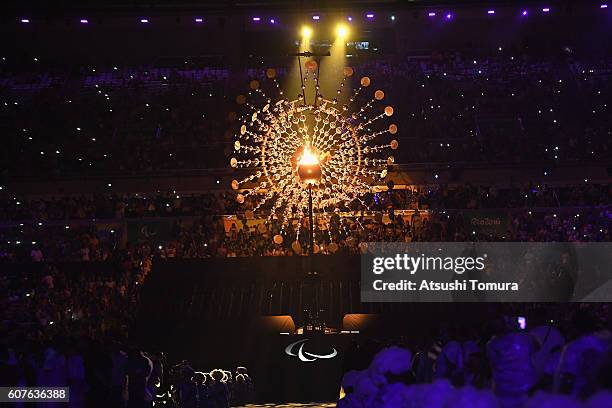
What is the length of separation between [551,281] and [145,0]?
32.1ft

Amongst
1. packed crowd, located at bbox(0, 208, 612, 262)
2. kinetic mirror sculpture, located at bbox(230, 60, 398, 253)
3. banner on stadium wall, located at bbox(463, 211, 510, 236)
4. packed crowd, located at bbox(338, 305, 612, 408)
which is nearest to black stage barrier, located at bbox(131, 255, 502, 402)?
kinetic mirror sculpture, located at bbox(230, 60, 398, 253)

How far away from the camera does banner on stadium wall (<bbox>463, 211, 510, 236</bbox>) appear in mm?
22266

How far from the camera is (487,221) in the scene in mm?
22375

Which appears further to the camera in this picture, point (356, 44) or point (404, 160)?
point (356, 44)

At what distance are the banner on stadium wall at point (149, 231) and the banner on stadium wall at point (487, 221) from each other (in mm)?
7982

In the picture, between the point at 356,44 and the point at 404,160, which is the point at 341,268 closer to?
the point at 404,160

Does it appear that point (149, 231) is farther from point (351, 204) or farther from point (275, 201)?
point (351, 204)

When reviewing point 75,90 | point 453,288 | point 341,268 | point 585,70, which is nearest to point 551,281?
point 453,288

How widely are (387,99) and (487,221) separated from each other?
7430mm

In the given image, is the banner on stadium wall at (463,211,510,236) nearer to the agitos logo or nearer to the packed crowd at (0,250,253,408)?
the packed crowd at (0,250,253,408)

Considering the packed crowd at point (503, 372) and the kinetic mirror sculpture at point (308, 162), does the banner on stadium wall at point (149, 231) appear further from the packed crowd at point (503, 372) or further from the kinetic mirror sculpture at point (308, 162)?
the packed crowd at point (503, 372)

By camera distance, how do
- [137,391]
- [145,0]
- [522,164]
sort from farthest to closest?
1. [522,164]
2. [145,0]
3. [137,391]

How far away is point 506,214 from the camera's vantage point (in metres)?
22.4

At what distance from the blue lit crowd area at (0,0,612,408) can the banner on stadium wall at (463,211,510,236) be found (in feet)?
0.20
